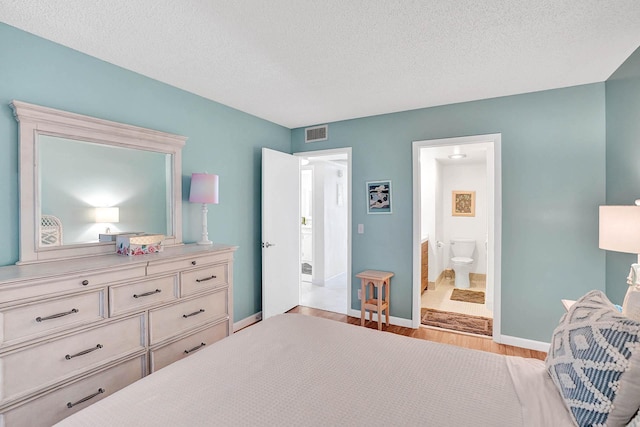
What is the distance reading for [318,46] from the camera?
6.95ft

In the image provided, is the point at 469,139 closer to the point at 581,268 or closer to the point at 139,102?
the point at 581,268

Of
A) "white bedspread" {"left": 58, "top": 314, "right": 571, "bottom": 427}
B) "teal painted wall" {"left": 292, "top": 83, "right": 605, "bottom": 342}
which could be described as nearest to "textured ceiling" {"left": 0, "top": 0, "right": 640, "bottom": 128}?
"teal painted wall" {"left": 292, "top": 83, "right": 605, "bottom": 342}

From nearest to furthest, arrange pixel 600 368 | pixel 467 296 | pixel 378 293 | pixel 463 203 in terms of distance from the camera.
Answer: pixel 600 368
pixel 378 293
pixel 467 296
pixel 463 203

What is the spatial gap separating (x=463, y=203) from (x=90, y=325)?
231 inches

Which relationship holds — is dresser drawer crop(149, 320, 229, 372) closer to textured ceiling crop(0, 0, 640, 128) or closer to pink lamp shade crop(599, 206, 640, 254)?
textured ceiling crop(0, 0, 640, 128)

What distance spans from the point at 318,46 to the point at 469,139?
1.96m

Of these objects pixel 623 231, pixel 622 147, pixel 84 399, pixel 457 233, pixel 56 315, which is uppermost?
pixel 622 147

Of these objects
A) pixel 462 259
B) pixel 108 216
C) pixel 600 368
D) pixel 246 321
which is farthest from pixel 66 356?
pixel 462 259

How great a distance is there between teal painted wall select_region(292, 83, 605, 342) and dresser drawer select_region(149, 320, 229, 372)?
84.9 inches

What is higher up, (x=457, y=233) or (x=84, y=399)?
(x=457, y=233)

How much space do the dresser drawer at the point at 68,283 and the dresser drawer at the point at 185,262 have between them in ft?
0.24

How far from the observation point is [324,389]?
3.99 ft

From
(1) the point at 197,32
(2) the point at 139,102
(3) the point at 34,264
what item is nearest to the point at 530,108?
(1) the point at 197,32

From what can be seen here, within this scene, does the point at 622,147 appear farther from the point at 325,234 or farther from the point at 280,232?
the point at 325,234
